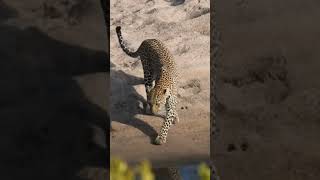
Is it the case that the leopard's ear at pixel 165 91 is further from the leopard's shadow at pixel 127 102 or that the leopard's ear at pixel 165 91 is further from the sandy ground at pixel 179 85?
the leopard's shadow at pixel 127 102

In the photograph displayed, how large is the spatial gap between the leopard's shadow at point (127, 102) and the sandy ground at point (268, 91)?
3.81m

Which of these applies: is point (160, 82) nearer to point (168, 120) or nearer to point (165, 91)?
point (165, 91)

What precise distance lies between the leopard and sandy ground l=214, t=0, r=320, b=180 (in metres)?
3.21

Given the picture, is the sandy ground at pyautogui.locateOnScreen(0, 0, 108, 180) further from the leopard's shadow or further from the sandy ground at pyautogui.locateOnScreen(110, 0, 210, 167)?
the leopard's shadow

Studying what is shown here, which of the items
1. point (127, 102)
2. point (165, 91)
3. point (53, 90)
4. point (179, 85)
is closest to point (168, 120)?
point (165, 91)

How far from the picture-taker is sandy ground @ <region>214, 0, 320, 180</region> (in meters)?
2.32

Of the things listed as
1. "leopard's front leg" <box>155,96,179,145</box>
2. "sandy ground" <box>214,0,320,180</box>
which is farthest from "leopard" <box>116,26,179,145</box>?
"sandy ground" <box>214,0,320,180</box>

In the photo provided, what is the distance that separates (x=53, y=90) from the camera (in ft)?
6.78

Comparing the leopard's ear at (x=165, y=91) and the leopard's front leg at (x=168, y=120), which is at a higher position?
the leopard's ear at (x=165, y=91)

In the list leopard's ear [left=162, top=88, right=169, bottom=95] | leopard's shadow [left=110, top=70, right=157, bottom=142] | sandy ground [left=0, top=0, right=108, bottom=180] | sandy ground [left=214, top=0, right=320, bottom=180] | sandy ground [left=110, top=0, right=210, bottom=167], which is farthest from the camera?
leopard's shadow [left=110, top=70, right=157, bottom=142]

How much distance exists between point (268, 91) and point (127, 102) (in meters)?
4.57

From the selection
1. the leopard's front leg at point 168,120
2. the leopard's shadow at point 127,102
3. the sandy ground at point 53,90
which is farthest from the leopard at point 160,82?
the sandy ground at point 53,90

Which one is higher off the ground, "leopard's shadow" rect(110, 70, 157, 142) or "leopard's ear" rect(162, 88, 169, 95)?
"leopard's ear" rect(162, 88, 169, 95)

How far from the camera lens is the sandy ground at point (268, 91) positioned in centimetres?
232
